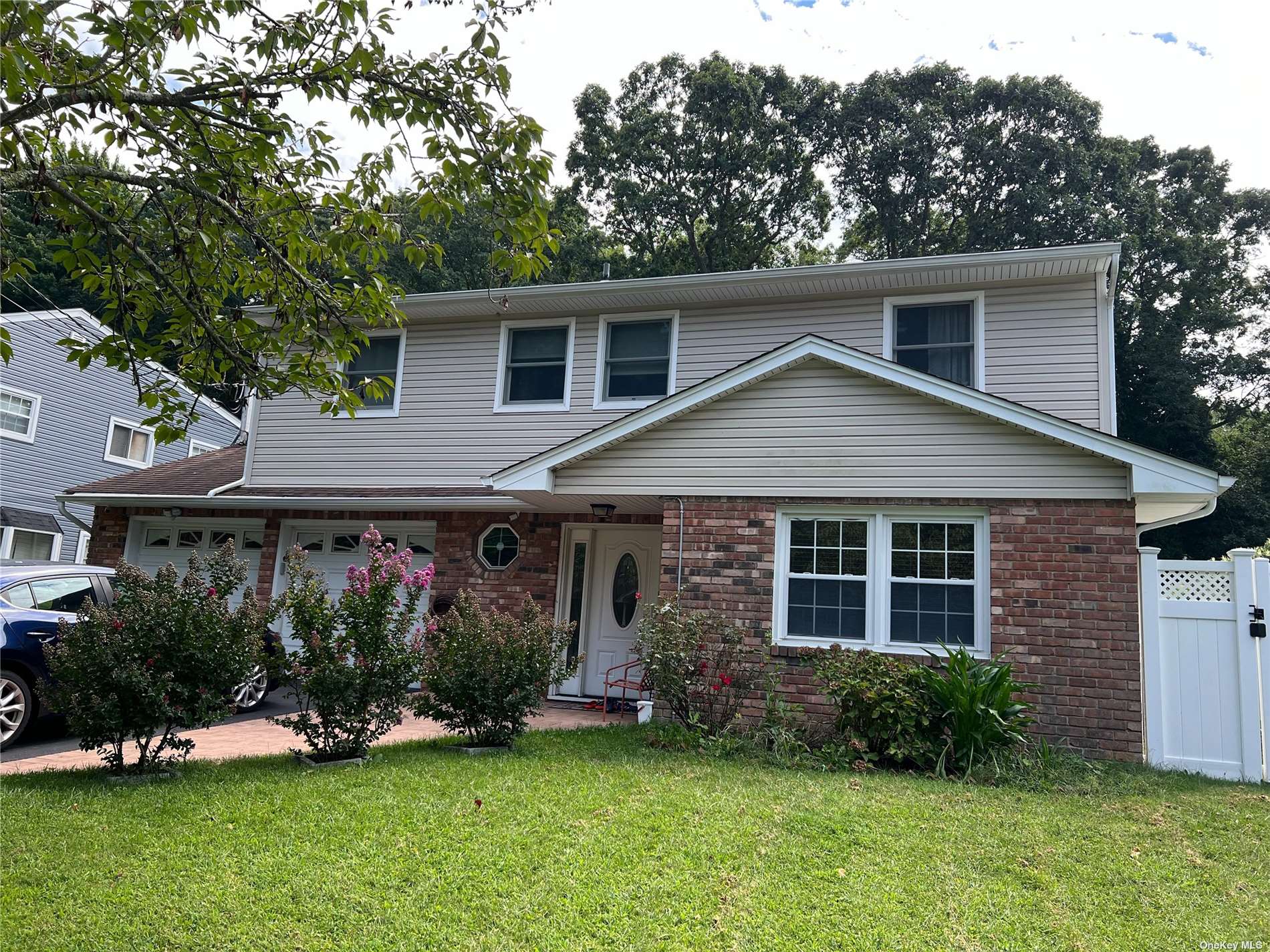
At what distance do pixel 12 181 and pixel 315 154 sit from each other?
5.69 ft

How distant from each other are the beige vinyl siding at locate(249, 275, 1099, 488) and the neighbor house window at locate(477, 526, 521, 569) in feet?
2.70

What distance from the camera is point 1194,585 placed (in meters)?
7.94

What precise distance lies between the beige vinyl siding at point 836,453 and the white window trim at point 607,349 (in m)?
2.39

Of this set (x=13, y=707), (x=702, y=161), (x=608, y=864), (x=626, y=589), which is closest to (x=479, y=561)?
(x=626, y=589)

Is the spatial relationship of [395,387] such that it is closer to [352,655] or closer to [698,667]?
[352,655]

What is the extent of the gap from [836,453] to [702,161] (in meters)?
21.7

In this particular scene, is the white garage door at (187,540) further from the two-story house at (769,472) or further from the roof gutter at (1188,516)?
the roof gutter at (1188,516)

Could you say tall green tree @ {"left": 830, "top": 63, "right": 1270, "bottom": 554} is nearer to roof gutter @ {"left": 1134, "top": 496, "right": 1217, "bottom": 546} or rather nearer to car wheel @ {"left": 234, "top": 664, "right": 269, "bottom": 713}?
roof gutter @ {"left": 1134, "top": 496, "right": 1217, "bottom": 546}

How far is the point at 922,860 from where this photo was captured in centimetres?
484

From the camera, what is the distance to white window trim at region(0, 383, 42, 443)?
64.1 feet

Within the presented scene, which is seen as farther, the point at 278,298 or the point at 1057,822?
the point at 278,298

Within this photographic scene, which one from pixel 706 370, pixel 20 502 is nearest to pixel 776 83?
pixel 706 370

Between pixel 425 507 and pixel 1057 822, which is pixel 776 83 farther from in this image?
pixel 1057 822

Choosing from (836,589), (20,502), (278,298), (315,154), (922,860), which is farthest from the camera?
(20,502)
